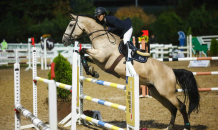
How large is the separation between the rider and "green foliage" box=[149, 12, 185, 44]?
945 inches

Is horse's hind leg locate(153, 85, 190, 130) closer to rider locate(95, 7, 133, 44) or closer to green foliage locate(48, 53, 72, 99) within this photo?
rider locate(95, 7, 133, 44)

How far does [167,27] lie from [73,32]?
24453 millimetres

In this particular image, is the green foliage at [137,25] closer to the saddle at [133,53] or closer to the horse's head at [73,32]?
the horse's head at [73,32]

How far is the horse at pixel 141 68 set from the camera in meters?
4.47

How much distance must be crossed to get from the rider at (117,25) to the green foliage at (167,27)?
945 inches

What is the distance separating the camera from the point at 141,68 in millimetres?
4445

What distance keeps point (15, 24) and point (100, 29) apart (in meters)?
27.3

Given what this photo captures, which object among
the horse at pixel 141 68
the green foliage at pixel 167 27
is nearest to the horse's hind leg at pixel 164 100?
the horse at pixel 141 68

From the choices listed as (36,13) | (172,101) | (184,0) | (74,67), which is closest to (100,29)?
(74,67)

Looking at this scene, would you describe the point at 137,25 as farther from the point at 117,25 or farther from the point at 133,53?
the point at 133,53

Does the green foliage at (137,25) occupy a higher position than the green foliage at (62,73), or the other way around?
the green foliage at (137,25)

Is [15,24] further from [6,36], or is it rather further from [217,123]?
[217,123]

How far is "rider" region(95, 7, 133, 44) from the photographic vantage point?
4523 millimetres

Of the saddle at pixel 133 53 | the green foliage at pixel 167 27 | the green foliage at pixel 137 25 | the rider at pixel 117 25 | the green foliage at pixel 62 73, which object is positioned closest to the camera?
the saddle at pixel 133 53
